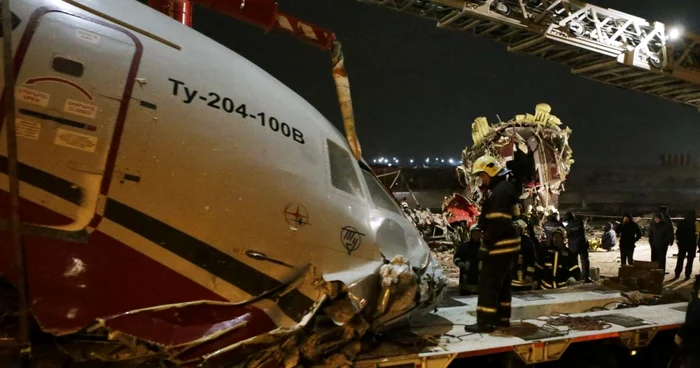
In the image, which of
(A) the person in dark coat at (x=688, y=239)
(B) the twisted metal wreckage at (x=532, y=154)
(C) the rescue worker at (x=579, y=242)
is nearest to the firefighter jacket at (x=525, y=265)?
(C) the rescue worker at (x=579, y=242)

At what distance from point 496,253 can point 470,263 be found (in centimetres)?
245

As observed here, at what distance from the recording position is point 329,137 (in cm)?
390

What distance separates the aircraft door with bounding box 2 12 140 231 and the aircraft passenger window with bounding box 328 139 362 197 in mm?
1530

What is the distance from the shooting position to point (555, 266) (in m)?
7.43

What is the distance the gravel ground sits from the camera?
1038 centimetres

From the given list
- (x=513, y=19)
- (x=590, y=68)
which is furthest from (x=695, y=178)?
(x=513, y=19)

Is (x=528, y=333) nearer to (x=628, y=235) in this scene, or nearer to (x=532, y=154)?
(x=628, y=235)

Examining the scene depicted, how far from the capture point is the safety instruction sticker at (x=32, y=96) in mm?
2572

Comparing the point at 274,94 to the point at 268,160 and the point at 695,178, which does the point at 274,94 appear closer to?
the point at 268,160

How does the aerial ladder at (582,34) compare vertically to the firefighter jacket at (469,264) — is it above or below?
above

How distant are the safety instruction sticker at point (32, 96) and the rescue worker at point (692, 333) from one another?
15.5 feet

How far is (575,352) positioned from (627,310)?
1.29 meters

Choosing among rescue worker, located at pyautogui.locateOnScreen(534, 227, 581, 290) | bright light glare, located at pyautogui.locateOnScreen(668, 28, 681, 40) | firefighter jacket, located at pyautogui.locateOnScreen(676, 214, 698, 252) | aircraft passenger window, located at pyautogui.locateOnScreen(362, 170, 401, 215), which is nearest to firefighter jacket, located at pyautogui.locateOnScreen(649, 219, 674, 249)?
firefighter jacket, located at pyautogui.locateOnScreen(676, 214, 698, 252)

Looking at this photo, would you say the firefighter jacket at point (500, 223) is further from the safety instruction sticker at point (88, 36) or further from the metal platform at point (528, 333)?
the safety instruction sticker at point (88, 36)
